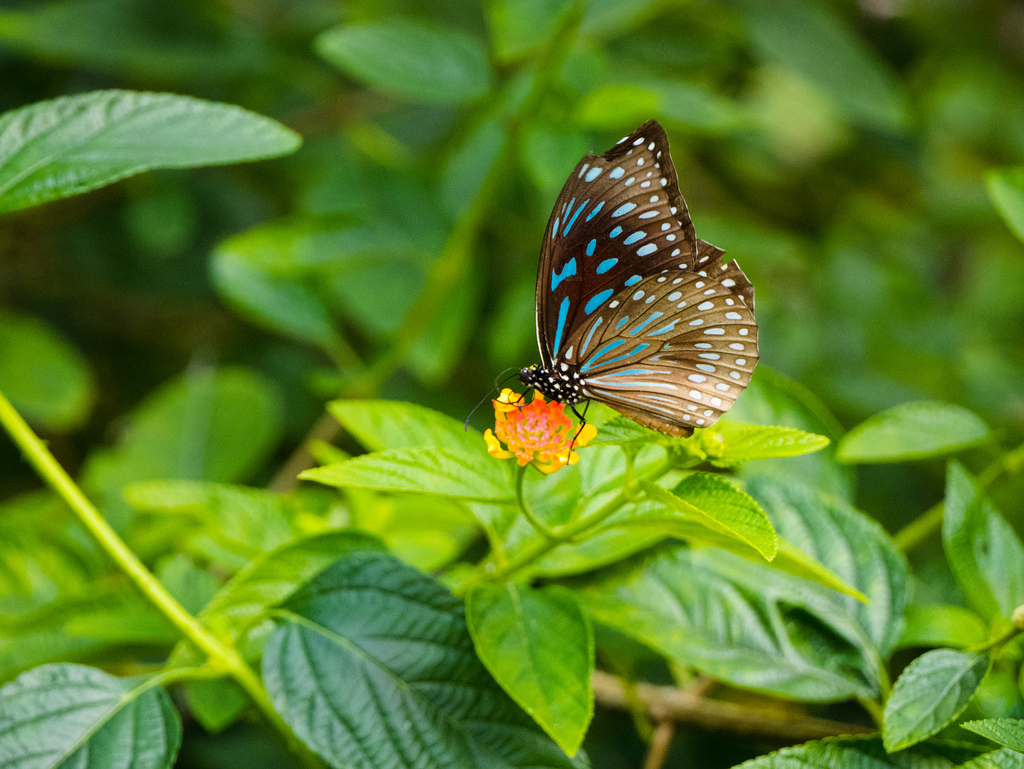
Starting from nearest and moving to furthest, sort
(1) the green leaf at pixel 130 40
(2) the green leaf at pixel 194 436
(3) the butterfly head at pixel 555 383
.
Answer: (3) the butterfly head at pixel 555 383 → (2) the green leaf at pixel 194 436 → (1) the green leaf at pixel 130 40

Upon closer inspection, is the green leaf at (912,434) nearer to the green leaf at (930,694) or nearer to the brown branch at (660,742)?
the green leaf at (930,694)

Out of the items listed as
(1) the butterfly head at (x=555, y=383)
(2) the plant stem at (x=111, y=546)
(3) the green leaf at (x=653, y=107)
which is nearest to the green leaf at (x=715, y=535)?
(1) the butterfly head at (x=555, y=383)

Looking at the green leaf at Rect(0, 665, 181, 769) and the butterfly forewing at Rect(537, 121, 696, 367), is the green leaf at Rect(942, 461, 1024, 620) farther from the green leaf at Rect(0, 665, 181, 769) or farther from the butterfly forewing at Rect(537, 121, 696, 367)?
the green leaf at Rect(0, 665, 181, 769)

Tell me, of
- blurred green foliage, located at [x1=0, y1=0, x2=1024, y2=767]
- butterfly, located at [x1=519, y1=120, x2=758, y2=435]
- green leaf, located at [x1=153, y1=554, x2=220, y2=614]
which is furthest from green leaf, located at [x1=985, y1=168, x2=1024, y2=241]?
green leaf, located at [x1=153, y1=554, x2=220, y2=614]

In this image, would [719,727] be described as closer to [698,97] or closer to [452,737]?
[452,737]

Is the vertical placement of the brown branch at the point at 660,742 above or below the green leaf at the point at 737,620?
below

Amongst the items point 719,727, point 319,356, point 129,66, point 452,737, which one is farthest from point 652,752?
point 129,66
